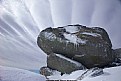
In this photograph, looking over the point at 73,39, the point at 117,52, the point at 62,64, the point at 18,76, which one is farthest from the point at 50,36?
the point at 18,76

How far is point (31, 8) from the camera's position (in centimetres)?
372

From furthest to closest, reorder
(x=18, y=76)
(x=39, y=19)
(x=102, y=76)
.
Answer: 1. (x=39, y=19)
2. (x=102, y=76)
3. (x=18, y=76)

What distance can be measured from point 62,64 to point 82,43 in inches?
18.5

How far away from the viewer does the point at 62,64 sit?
12.6 ft

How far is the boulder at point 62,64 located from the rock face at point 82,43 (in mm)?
85

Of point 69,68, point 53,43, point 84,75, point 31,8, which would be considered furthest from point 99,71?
point 31,8

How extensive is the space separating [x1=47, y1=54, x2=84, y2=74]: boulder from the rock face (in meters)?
0.08

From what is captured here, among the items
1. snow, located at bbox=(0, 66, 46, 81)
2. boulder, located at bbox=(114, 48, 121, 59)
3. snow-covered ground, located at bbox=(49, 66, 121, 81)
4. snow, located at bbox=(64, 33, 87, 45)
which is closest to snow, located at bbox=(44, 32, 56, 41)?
snow, located at bbox=(64, 33, 87, 45)

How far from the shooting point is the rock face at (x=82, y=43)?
150 inches

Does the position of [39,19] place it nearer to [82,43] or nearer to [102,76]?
[82,43]

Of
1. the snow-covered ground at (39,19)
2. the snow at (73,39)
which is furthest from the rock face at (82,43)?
the snow-covered ground at (39,19)

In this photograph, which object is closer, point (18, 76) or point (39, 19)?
point (18, 76)

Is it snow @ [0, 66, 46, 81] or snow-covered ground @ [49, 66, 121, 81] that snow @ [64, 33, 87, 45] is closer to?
snow-covered ground @ [49, 66, 121, 81]

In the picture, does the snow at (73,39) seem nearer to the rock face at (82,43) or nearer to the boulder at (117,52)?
the rock face at (82,43)
